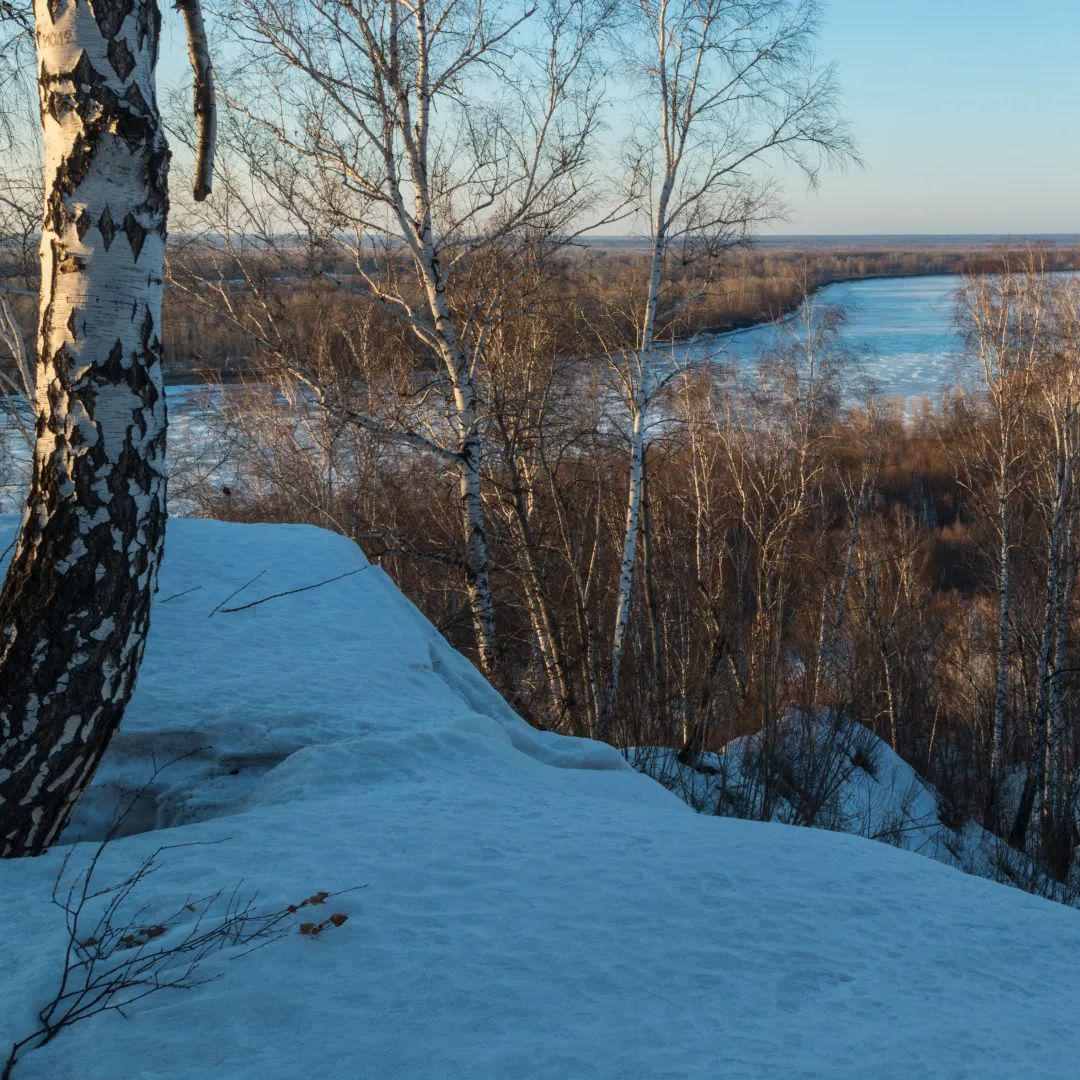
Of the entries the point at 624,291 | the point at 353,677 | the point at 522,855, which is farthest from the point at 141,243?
the point at 624,291

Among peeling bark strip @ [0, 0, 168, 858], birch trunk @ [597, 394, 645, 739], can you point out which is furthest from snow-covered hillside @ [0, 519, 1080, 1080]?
birch trunk @ [597, 394, 645, 739]

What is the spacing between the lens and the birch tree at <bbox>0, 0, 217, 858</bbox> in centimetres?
241

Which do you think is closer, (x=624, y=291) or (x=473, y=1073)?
(x=473, y=1073)

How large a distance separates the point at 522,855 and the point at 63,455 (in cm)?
170

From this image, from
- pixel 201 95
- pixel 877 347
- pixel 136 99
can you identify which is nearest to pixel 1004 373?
pixel 201 95

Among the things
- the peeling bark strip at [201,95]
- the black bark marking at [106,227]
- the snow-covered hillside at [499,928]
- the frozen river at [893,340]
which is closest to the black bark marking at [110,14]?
the peeling bark strip at [201,95]

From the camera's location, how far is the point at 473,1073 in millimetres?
1671

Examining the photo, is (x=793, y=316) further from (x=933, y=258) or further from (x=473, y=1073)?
(x=933, y=258)

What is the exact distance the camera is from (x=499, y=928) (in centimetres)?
220

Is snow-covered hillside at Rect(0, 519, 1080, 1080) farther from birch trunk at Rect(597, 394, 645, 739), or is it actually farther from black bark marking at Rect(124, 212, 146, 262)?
birch trunk at Rect(597, 394, 645, 739)

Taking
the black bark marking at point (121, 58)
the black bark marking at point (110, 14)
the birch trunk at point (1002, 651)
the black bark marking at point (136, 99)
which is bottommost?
the birch trunk at point (1002, 651)

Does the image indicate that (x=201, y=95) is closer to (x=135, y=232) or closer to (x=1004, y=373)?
(x=135, y=232)

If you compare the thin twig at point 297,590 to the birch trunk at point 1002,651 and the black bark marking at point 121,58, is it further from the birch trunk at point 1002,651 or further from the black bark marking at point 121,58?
the birch trunk at point 1002,651

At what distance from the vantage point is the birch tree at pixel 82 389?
7.90 feet
